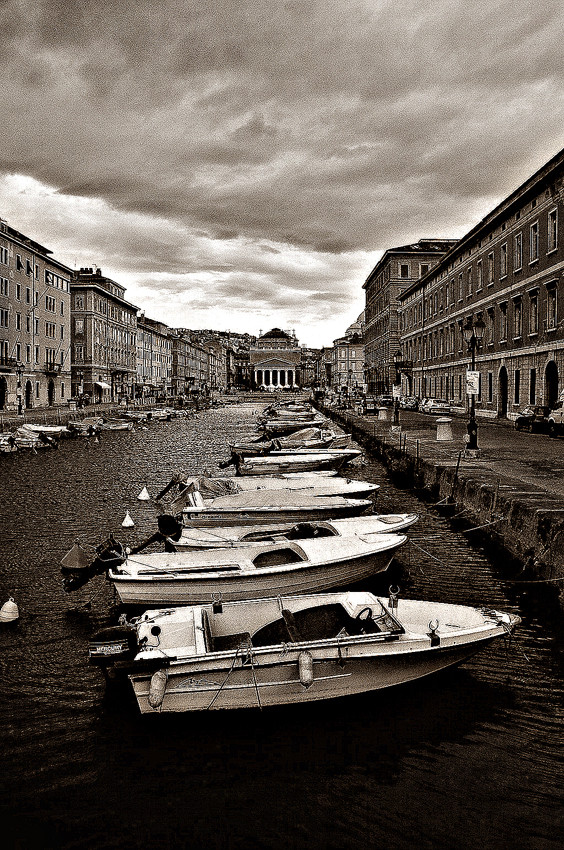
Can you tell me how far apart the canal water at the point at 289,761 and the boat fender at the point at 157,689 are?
60 cm

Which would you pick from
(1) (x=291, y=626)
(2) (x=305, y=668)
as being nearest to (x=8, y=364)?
(1) (x=291, y=626)

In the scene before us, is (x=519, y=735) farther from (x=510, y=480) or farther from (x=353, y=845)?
→ (x=510, y=480)

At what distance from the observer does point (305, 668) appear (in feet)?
24.5

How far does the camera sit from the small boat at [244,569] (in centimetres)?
1039

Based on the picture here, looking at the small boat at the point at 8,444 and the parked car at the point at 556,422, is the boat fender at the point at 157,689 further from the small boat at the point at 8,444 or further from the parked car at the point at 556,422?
the small boat at the point at 8,444

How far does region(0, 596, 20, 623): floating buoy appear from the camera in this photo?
11.0m

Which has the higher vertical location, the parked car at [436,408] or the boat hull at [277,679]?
the parked car at [436,408]

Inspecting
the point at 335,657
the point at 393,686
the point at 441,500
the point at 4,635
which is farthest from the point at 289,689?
the point at 441,500

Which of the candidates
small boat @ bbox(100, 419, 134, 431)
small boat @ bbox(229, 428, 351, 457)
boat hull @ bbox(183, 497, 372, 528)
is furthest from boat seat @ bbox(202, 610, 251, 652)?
small boat @ bbox(100, 419, 134, 431)

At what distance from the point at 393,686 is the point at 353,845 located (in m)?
2.46

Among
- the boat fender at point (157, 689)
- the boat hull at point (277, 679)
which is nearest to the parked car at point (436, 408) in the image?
the boat hull at point (277, 679)

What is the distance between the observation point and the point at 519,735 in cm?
758

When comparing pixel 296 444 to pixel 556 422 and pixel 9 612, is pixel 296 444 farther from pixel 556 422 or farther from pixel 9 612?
pixel 9 612

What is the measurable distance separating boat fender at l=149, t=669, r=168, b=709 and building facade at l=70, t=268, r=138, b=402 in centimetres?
8179
